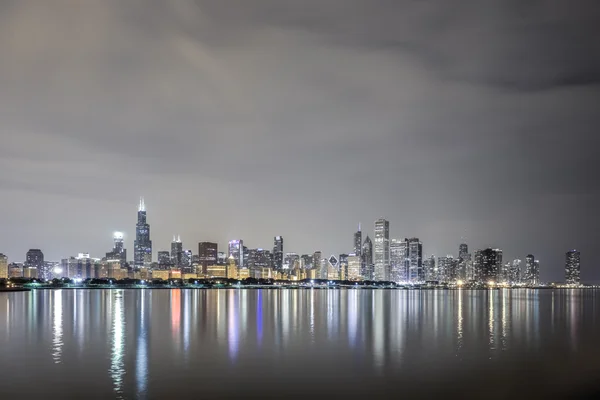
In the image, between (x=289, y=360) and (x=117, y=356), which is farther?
(x=117, y=356)

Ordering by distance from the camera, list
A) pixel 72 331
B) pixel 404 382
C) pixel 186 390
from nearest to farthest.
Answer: pixel 186 390
pixel 404 382
pixel 72 331

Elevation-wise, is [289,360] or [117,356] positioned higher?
[117,356]

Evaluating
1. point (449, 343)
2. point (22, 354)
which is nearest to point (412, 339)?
point (449, 343)

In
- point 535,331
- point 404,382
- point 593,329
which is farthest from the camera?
point 593,329

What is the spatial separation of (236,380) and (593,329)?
5658 cm

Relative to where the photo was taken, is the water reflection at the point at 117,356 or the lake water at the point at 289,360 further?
the water reflection at the point at 117,356

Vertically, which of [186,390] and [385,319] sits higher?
[186,390]

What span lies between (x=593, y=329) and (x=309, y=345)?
42877 millimetres

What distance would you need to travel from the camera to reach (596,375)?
3822 centimetres

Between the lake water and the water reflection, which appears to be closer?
the lake water

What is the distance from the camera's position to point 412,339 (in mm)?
57094

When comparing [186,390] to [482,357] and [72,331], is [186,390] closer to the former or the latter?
[482,357]

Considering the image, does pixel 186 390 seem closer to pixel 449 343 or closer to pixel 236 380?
pixel 236 380

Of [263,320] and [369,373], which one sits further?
[263,320]
